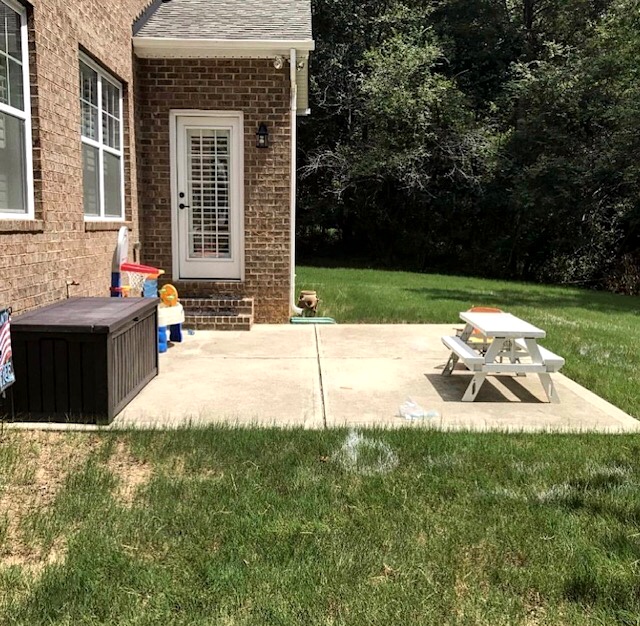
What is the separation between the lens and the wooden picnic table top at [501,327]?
529 cm

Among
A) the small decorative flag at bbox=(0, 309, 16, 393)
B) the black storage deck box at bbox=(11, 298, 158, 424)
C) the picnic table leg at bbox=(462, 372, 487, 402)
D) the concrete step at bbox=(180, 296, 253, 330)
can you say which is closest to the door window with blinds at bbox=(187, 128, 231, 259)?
the concrete step at bbox=(180, 296, 253, 330)

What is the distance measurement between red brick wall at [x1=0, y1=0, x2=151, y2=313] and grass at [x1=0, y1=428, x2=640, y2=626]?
5.47 ft

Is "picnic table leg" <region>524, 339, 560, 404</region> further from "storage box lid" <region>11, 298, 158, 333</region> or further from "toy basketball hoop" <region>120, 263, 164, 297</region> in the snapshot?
"toy basketball hoop" <region>120, 263, 164, 297</region>

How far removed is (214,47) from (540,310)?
7262 millimetres

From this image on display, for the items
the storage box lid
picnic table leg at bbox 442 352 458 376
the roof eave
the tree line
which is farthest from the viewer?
the tree line

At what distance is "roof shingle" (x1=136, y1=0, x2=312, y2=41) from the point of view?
342 inches

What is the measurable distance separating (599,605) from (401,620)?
821 millimetres

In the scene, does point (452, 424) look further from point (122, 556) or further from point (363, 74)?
Answer: point (363, 74)

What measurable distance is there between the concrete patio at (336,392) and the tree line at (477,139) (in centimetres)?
1238

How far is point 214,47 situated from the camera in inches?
337

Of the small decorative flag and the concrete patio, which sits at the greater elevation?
the small decorative flag

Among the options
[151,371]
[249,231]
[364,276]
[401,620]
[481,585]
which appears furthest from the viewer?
[364,276]

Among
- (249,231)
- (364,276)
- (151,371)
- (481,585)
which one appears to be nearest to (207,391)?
(151,371)

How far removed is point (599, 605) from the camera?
2.57 metres
